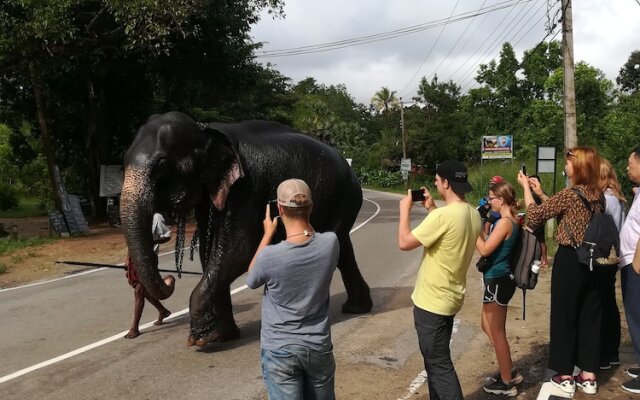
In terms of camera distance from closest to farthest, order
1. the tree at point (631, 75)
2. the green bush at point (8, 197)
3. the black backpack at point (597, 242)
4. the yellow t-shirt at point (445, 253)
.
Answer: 1. the yellow t-shirt at point (445, 253)
2. the black backpack at point (597, 242)
3. the green bush at point (8, 197)
4. the tree at point (631, 75)

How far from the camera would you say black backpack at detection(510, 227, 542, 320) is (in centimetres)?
427

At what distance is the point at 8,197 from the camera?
1393 inches

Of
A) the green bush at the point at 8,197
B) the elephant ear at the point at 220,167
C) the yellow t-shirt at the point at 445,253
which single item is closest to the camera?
the yellow t-shirt at the point at 445,253

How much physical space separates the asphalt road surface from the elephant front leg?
5.5 inches

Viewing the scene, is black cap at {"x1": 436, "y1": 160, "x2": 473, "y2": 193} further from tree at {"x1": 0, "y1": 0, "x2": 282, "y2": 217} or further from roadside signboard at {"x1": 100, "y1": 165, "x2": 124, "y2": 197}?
roadside signboard at {"x1": 100, "y1": 165, "x2": 124, "y2": 197}

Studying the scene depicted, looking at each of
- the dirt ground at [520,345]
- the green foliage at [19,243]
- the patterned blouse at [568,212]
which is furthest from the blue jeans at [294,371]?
the green foliage at [19,243]

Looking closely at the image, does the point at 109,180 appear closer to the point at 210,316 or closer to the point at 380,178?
the point at 210,316

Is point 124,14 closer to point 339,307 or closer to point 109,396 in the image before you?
point 339,307

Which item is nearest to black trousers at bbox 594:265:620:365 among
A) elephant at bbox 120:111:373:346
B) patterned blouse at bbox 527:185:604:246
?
patterned blouse at bbox 527:185:604:246

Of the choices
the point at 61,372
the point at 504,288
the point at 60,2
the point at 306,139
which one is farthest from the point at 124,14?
the point at 504,288

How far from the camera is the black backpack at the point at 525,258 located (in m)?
4.27

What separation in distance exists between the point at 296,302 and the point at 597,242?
242 cm

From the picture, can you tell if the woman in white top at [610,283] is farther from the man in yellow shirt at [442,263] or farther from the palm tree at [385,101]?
the palm tree at [385,101]

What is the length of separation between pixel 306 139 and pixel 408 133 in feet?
160
